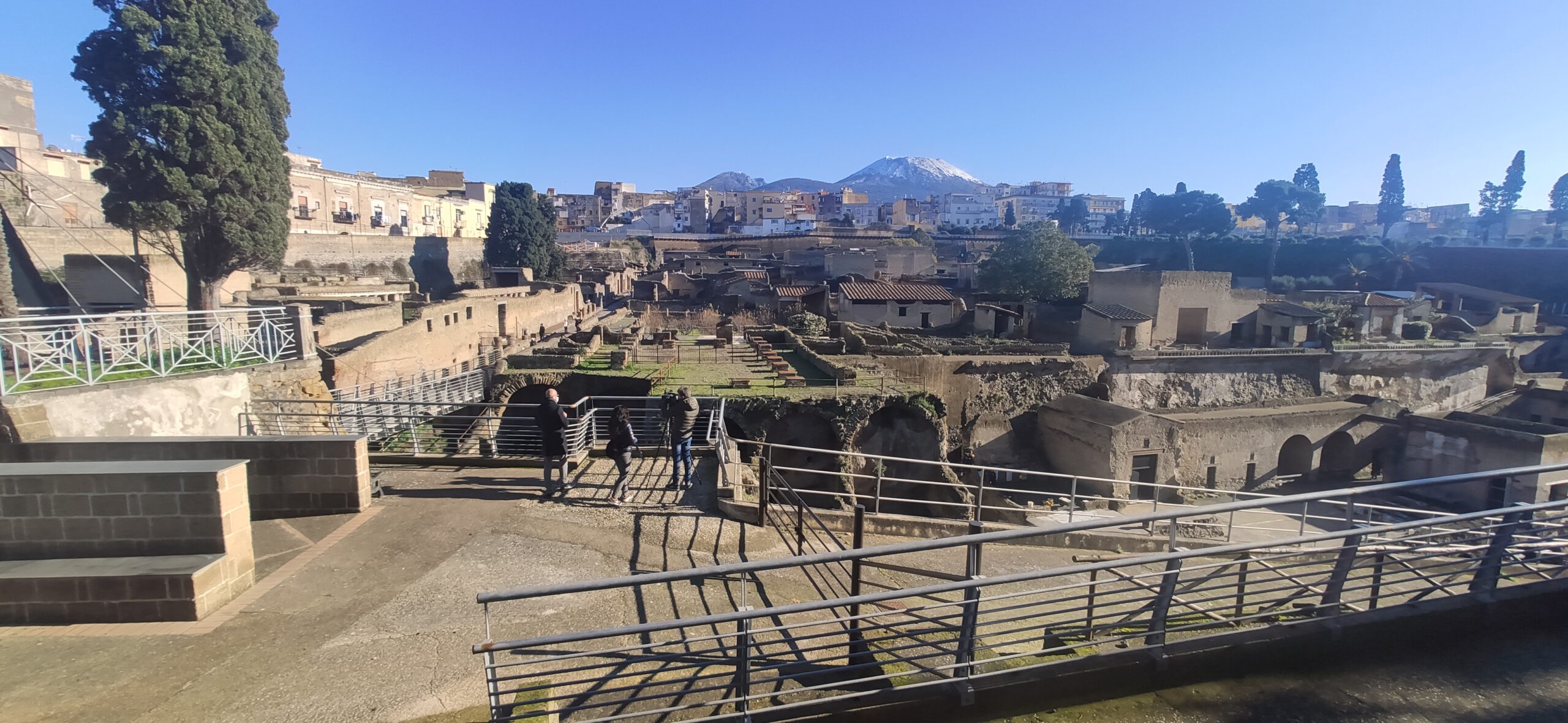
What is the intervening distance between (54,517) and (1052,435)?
2384 centimetres

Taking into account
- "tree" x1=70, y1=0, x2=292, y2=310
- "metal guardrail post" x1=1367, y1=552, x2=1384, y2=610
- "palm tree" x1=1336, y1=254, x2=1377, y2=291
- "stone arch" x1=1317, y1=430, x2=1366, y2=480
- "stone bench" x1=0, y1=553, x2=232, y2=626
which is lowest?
"stone arch" x1=1317, y1=430, x2=1366, y2=480

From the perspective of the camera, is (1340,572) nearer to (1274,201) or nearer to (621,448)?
(621,448)

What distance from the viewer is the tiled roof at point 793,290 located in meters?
41.2

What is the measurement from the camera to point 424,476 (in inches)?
368

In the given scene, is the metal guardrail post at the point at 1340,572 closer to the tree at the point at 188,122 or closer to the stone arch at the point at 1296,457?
the stone arch at the point at 1296,457

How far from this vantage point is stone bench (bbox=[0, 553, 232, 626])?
540cm

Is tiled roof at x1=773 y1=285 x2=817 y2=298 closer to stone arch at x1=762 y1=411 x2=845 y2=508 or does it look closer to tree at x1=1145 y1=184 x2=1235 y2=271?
stone arch at x1=762 y1=411 x2=845 y2=508

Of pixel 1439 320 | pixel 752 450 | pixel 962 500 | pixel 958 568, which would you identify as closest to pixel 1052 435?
pixel 962 500

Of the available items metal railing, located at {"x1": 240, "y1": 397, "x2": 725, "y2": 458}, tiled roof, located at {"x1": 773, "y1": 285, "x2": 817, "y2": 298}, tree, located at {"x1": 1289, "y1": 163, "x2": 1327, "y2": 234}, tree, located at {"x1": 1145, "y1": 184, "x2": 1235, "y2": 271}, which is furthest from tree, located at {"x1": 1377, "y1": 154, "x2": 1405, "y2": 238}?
metal railing, located at {"x1": 240, "y1": 397, "x2": 725, "y2": 458}

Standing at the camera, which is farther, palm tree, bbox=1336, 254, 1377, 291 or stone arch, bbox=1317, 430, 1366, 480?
palm tree, bbox=1336, 254, 1377, 291

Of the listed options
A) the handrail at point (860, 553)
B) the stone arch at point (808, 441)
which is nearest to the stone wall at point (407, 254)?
the stone arch at point (808, 441)

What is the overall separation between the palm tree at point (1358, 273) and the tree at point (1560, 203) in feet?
175

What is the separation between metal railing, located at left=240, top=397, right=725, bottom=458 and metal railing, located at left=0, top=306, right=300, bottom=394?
1135mm

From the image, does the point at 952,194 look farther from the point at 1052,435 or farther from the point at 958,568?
the point at 958,568
